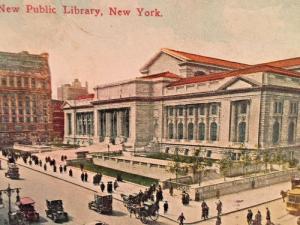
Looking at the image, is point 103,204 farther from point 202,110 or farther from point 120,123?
point 120,123

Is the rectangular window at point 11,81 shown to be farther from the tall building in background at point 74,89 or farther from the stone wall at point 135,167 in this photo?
the stone wall at point 135,167

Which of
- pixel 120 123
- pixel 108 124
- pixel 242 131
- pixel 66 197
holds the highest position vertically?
pixel 242 131

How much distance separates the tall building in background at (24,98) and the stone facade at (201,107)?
1848mm

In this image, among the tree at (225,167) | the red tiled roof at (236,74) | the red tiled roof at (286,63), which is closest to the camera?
the red tiled roof at (286,63)

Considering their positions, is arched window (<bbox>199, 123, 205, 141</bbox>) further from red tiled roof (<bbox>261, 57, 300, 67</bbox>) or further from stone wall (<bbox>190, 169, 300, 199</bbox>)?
red tiled roof (<bbox>261, 57, 300, 67</bbox>)

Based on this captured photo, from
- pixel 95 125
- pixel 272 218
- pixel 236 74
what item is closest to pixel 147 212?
pixel 272 218

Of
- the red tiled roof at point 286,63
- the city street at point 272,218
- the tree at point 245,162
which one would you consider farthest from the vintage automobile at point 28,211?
the red tiled roof at point 286,63

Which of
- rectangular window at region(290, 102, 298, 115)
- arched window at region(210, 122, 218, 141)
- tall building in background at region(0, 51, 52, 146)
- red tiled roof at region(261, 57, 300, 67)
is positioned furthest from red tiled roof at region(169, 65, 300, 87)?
tall building in background at region(0, 51, 52, 146)

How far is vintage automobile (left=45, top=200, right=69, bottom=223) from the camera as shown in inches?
364

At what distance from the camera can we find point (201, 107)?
755 inches

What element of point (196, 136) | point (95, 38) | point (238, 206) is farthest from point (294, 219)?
point (196, 136)

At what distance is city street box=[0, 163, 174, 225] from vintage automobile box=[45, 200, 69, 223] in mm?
180

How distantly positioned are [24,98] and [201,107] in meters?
10.7

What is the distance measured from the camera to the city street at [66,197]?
30.8ft
